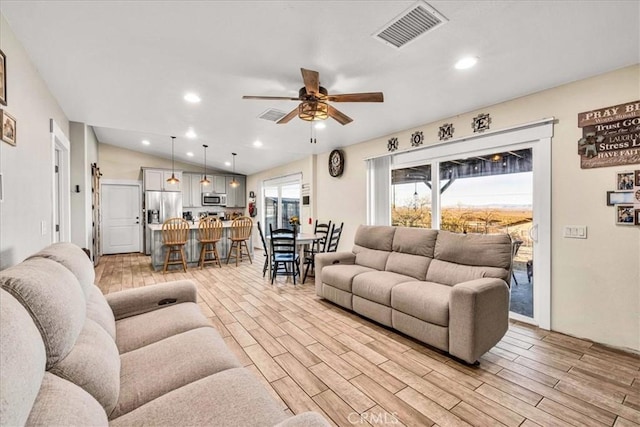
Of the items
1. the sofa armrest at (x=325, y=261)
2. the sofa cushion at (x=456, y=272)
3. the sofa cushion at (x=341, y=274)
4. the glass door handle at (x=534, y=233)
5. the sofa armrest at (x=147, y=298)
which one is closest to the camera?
the sofa armrest at (x=147, y=298)

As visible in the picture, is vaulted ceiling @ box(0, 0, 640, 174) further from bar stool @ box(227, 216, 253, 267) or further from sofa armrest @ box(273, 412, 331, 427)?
bar stool @ box(227, 216, 253, 267)

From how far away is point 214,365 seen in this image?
1.31 m

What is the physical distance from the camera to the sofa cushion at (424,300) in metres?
2.35

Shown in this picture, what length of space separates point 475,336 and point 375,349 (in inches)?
32.6

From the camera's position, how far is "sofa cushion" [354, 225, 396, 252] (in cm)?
366

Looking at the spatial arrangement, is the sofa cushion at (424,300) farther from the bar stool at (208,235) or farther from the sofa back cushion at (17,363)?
the bar stool at (208,235)

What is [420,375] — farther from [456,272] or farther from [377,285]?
[456,272]

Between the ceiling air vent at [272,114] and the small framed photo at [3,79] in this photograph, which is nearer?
the small framed photo at [3,79]

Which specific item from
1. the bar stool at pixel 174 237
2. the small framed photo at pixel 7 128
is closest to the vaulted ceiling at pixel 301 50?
the small framed photo at pixel 7 128

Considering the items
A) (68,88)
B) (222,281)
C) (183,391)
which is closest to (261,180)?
(222,281)

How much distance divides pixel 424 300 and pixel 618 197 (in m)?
1.96

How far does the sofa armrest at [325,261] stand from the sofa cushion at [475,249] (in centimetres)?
A: 119

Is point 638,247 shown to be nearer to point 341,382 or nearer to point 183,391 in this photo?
point 341,382

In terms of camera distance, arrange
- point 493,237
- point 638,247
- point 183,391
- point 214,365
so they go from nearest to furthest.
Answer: point 183,391 < point 214,365 < point 638,247 < point 493,237
